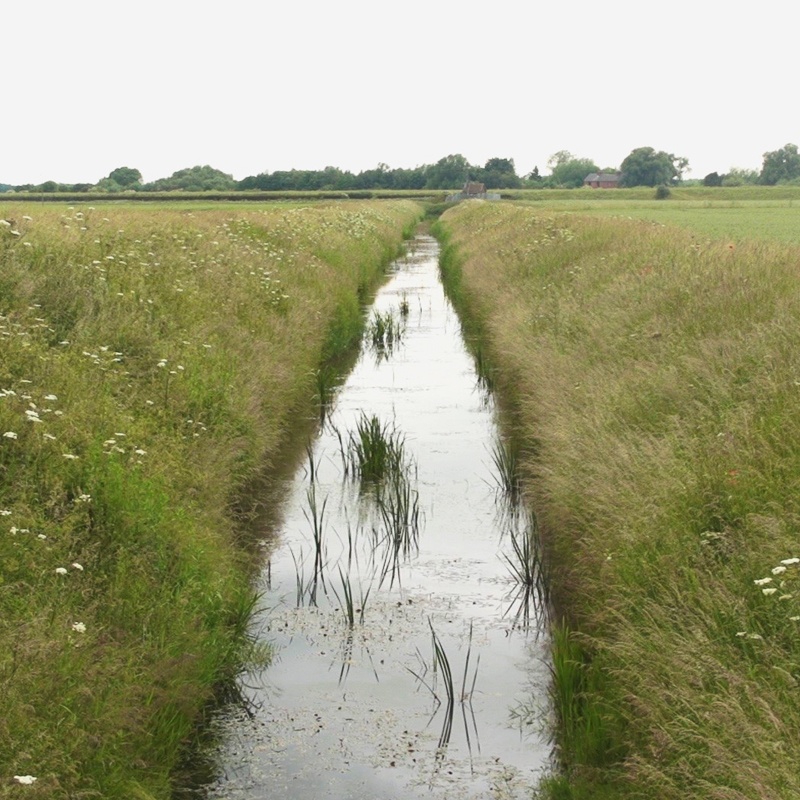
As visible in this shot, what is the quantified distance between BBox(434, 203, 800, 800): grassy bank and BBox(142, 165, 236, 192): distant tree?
9752cm

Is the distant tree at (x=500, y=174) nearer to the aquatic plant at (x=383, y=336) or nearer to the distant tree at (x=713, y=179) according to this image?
the distant tree at (x=713, y=179)

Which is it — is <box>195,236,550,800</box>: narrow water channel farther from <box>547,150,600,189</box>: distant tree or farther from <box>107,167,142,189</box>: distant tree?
<box>547,150,600,189</box>: distant tree

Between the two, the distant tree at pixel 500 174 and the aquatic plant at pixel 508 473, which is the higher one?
the aquatic plant at pixel 508 473

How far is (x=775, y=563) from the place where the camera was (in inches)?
202

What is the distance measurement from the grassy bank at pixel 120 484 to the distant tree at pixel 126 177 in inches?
3897

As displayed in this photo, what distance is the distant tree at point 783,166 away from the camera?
5182 inches

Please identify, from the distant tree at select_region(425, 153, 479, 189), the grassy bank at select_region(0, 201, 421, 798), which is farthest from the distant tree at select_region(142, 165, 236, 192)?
the grassy bank at select_region(0, 201, 421, 798)

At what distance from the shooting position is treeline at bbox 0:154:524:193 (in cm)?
11490

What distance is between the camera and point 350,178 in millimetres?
126750

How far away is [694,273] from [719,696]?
8790 mm

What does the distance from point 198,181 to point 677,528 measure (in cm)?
11670

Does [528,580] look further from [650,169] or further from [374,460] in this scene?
[650,169]

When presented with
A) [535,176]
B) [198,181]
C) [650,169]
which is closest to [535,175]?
[535,176]

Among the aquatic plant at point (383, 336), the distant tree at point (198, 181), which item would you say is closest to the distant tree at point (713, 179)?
the distant tree at point (198, 181)
